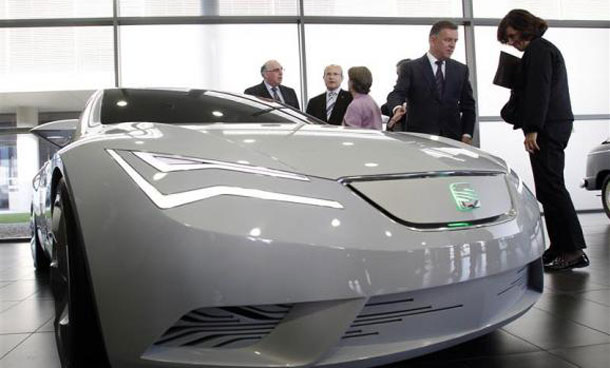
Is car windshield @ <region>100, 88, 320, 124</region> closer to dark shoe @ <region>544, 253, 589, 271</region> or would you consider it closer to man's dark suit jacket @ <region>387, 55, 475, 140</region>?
man's dark suit jacket @ <region>387, 55, 475, 140</region>

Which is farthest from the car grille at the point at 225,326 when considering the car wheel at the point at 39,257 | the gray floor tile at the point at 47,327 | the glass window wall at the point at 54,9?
the glass window wall at the point at 54,9

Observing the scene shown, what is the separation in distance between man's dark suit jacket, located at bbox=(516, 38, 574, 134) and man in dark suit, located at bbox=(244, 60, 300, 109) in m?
1.70

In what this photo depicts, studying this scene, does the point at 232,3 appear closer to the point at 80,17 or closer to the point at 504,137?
the point at 80,17

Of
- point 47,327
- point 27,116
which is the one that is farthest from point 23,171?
point 47,327

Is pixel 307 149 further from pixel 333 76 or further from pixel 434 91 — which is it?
pixel 333 76

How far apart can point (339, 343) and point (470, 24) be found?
6.75m

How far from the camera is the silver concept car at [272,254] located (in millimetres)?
1123

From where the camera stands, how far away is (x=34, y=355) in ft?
5.84

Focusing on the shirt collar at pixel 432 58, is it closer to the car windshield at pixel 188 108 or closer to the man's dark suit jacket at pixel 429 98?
the man's dark suit jacket at pixel 429 98

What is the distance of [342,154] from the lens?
4.71 feet

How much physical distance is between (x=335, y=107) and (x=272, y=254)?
A: 2979mm

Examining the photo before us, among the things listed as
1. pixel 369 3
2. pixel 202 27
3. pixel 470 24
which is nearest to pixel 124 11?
pixel 202 27

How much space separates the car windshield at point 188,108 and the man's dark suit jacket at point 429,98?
84 cm

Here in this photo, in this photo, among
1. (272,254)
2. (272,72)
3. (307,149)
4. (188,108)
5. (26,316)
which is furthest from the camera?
(272,72)
